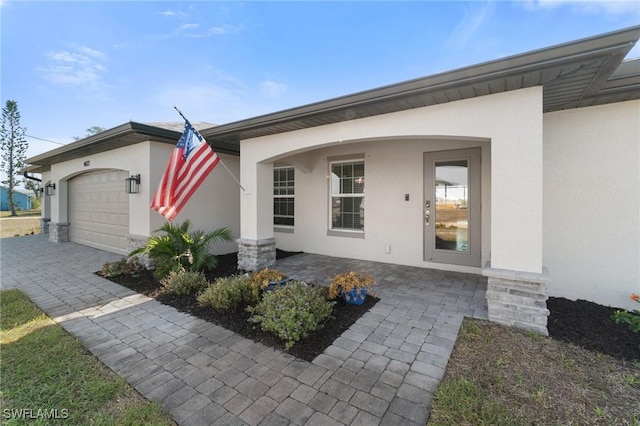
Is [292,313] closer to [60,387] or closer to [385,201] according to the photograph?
[60,387]

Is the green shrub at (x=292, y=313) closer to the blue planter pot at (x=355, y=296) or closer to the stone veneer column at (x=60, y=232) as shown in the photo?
the blue planter pot at (x=355, y=296)

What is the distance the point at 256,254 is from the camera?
6008mm

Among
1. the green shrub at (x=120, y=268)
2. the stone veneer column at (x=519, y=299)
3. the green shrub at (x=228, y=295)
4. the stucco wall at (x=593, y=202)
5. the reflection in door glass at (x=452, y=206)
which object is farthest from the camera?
the green shrub at (x=120, y=268)

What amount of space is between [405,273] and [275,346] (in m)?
3.47

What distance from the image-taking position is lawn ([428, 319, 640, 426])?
1993 millimetres

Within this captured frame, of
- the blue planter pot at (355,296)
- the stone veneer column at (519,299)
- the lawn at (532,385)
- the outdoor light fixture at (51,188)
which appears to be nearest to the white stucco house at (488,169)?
the stone veneer column at (519,299)

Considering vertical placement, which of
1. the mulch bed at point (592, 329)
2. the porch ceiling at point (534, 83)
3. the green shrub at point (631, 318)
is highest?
the porch ceiling at point (534, 83)

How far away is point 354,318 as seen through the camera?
11.9 ft

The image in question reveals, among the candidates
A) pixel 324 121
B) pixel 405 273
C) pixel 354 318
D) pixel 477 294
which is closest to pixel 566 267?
pixel 477 294

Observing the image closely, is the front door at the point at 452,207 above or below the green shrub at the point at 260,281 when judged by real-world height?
above

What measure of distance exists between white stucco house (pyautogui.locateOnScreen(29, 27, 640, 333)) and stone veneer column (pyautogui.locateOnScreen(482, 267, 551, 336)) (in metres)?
0.01

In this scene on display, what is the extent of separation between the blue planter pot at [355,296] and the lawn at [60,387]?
8.38 ft

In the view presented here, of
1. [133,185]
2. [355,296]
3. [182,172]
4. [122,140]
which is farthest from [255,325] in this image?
[122,140]

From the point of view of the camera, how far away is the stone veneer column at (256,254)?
602cm
